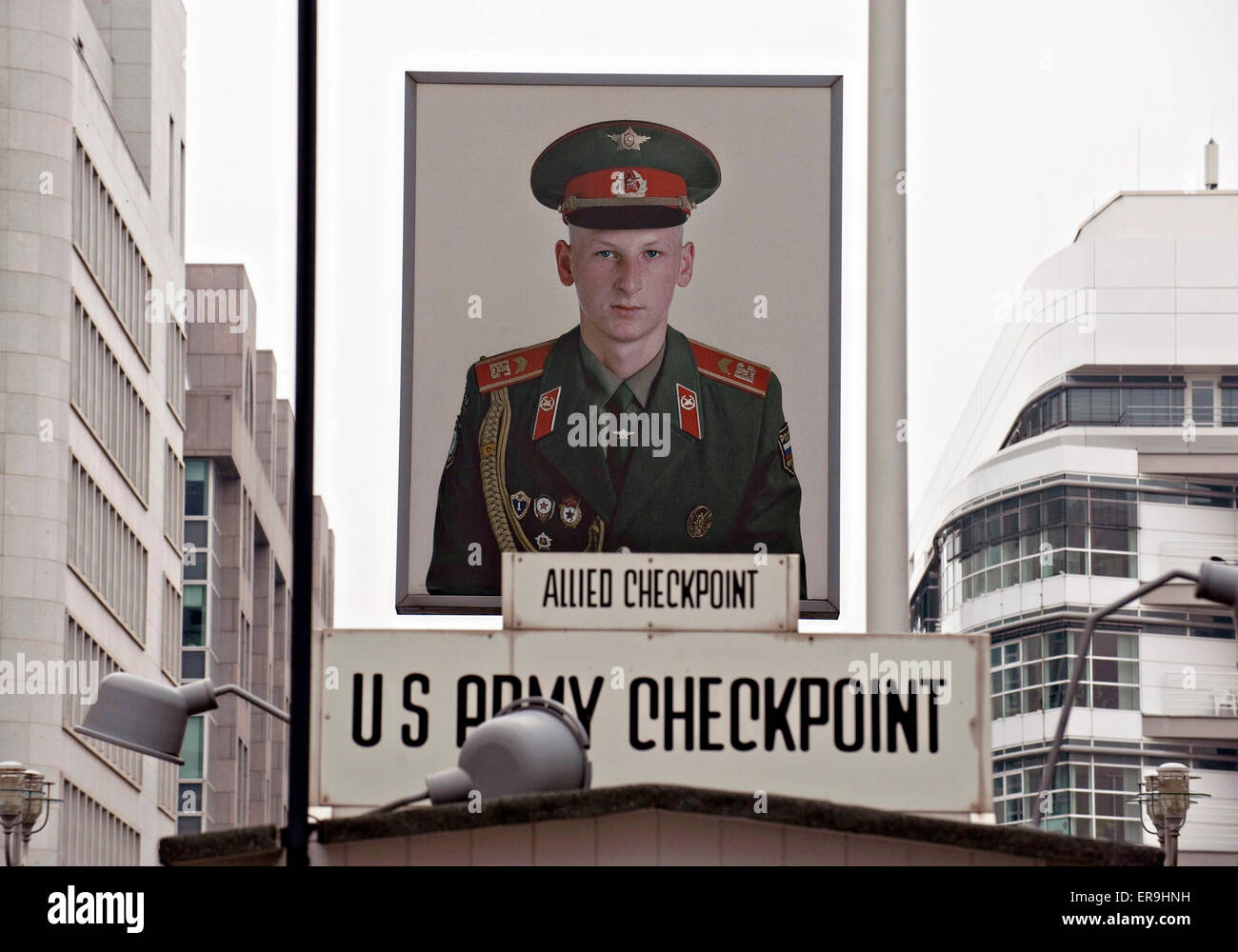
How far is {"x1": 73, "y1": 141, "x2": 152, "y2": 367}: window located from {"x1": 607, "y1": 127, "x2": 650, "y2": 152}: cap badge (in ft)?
156

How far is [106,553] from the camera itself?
70438 millimetres

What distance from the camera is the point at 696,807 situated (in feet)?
34.6

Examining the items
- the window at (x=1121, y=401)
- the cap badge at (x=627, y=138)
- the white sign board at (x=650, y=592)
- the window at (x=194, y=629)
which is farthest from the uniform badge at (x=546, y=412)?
the window at (x=1121, y=401)

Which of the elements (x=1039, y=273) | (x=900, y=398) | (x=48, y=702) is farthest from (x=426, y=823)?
(x=1039, y=273)

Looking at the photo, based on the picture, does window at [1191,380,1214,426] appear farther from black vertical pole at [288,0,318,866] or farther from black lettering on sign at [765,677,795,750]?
black vertical pole at [288,0,318,866]

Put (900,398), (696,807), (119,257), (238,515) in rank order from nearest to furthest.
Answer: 1. (696,807)
2. (900,398)
3. (119,257)
4. (238,515)

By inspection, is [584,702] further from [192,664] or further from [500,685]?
[192,664]

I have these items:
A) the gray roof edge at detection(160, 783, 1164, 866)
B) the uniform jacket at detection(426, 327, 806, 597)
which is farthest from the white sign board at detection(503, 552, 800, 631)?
the uniform jacket at detection(426, 327, 806, 597)

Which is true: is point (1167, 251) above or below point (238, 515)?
above

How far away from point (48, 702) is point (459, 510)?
44.1 metres

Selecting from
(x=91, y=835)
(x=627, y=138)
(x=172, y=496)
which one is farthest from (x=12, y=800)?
(x=172, y=496)

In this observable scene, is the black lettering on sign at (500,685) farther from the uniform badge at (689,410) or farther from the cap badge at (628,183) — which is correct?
the cap badge at (628,183)

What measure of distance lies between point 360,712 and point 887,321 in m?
4.46
